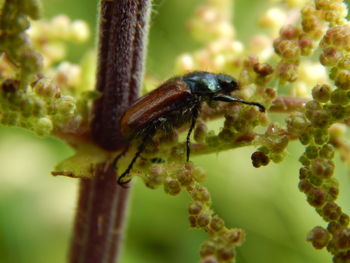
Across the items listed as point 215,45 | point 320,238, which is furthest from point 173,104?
point 320,238

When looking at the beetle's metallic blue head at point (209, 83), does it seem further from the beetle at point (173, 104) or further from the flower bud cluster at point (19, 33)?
the flower bud cluster at point (19, 33)

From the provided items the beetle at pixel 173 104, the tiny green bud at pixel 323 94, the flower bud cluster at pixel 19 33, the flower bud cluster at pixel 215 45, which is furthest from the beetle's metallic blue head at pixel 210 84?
the flower bud cluster at pixel 19 33

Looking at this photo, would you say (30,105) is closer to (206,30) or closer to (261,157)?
(261,157)

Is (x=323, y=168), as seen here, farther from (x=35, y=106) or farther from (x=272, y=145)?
(x=35, y=106)

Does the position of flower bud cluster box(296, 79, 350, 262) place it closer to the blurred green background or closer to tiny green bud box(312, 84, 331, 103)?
tiny green bud box(312, 84, 331, 103)

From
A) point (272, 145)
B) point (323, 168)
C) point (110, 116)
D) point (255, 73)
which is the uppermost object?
point (255, 73)

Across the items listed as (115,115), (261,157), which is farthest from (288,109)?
(115,115)
